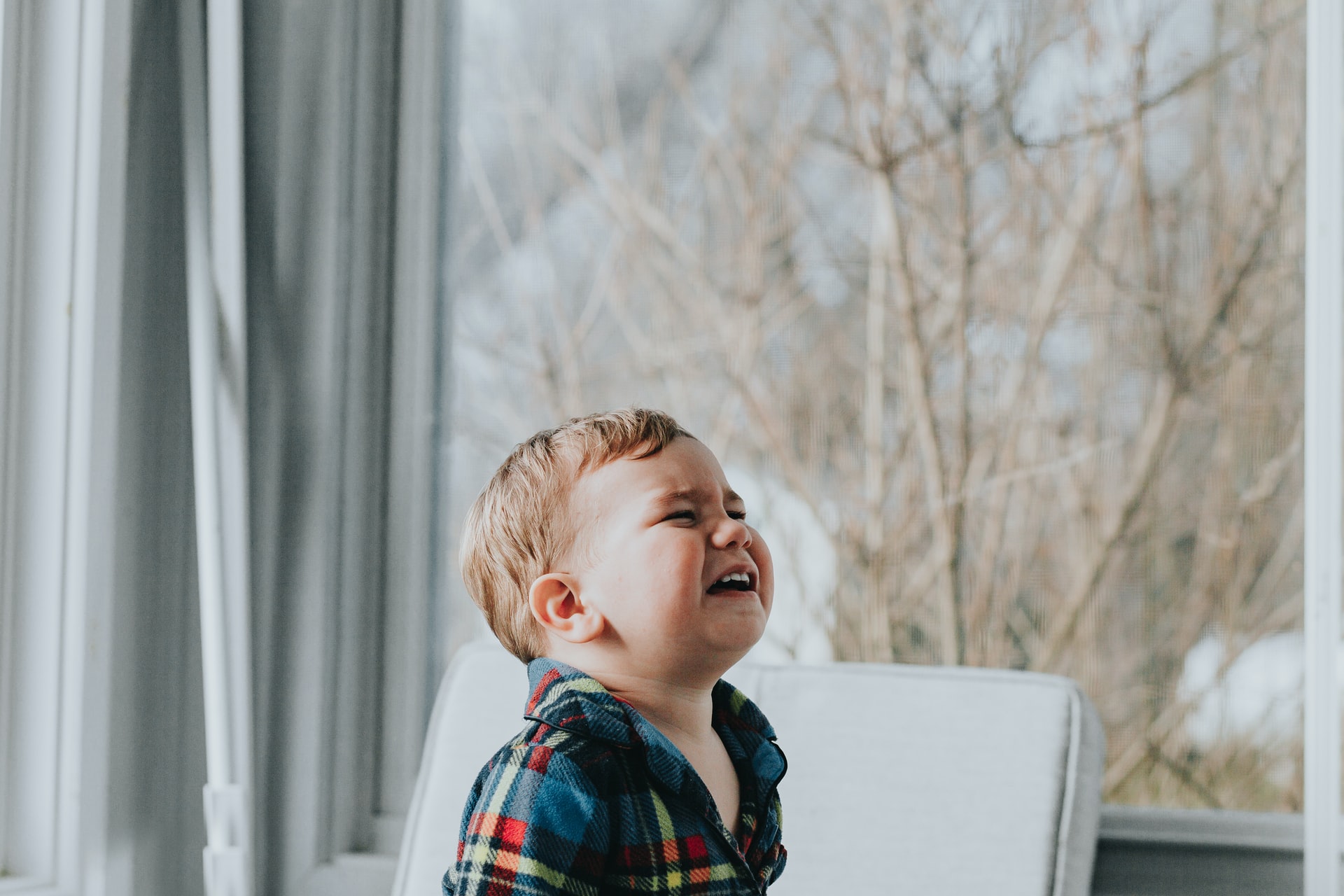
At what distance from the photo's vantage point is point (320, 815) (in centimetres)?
148

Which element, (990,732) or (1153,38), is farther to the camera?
(1153,38)

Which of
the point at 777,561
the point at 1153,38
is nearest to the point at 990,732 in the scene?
the point at 777,561

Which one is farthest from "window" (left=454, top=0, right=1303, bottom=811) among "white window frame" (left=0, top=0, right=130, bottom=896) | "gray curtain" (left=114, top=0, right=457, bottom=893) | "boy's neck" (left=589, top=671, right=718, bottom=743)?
"boy's neck" (left=589, top=671, right=718, bottom=743)

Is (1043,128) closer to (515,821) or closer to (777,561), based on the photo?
(777,561)

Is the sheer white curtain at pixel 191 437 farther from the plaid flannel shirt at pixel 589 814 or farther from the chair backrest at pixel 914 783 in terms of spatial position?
the plaid flannel shirt at pixel 589 814

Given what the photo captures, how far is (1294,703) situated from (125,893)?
132 centimetres

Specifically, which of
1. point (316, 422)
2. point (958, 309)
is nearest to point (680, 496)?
point (958, 309)

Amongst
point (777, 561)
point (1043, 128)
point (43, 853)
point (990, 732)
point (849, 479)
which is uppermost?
point (1043, 128)

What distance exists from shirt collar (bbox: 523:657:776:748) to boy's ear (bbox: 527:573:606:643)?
0.03 metres

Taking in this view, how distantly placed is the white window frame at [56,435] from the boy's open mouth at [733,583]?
30.7 inches

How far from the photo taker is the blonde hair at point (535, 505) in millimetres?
855

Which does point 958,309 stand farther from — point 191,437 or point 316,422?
point 191,437

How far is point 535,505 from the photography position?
0.86 m

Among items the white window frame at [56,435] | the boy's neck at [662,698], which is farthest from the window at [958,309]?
the boy's neck at [662,698]
